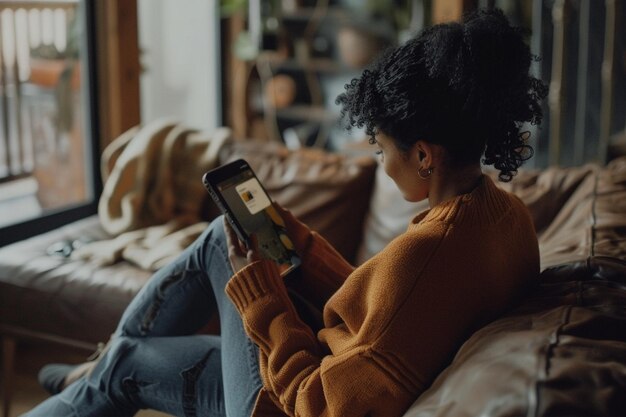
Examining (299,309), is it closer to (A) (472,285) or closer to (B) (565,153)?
(A) (472,285)

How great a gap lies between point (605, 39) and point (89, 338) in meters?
2.75

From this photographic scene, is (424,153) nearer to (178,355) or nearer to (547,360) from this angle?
(547,360)

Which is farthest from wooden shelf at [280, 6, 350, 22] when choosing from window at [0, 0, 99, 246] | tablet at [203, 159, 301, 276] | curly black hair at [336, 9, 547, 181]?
curly black hair at [336, 9, 547, 181]

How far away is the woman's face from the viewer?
1.30 meters

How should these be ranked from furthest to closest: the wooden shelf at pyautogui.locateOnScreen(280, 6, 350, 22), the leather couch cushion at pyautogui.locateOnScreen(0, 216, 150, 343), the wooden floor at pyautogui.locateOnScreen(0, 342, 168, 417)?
the wooden shelf at pyautogui.locateOnScreen(280, 6, 350, 22) → the wooden floor at pyautogui.locateOnScreen(0, 342, 168, 417) → the leather couch cushion at pyautogui.locateOnScreen(0, 216, 150, 343)

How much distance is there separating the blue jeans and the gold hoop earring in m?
0.41

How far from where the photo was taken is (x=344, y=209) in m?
2.54

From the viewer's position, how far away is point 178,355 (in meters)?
1.60

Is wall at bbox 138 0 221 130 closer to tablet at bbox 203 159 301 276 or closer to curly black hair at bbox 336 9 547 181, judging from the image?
tablet at bbox 203 159 301 276

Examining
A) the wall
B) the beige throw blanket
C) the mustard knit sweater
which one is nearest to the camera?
the mustard knit sweater

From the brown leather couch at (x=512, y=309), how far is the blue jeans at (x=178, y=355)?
18.5 inches

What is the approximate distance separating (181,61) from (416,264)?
3568 mm

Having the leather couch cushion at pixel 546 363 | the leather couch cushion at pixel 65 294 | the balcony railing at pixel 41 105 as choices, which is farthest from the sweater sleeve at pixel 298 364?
the balcony railing at pixel 41 105

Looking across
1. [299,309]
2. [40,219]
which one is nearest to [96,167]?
[40,219]
